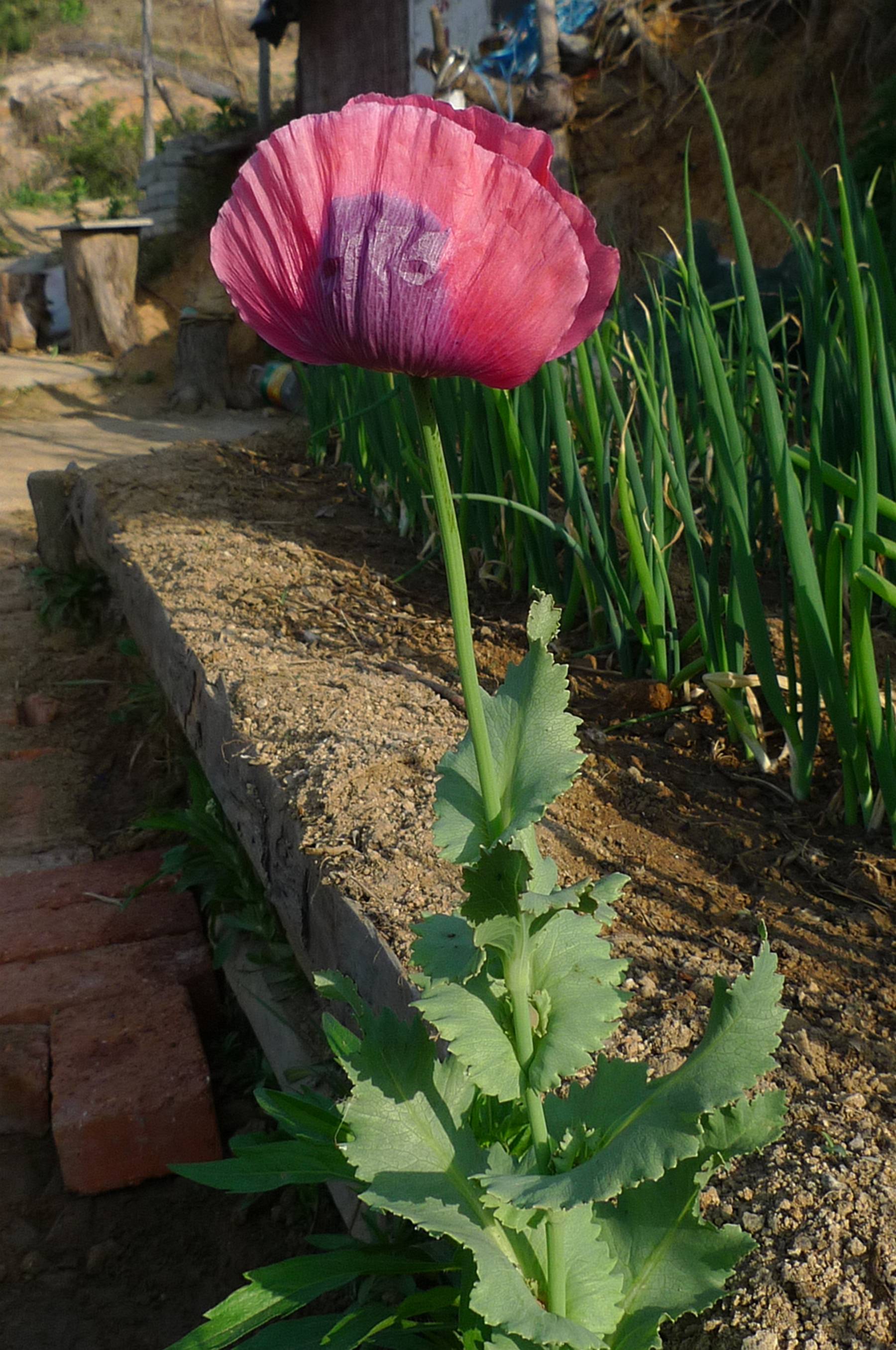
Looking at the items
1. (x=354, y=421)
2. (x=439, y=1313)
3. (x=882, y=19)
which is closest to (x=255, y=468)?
(x=354, y=421)

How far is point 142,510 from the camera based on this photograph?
3.00 meters

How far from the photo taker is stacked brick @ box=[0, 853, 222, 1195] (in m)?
1.53

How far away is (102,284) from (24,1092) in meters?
9.44

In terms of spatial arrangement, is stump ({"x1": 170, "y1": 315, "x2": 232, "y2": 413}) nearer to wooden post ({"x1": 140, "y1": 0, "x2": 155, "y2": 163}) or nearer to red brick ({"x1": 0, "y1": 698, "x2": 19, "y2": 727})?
red brick ({"x1": 0, "y1": 698, "x2": 19, "y2": 727})

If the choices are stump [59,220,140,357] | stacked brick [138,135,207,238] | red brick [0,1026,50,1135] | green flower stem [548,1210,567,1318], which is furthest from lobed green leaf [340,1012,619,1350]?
stacked brick [138,135,207,238]

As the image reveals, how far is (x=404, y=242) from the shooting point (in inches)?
21.9

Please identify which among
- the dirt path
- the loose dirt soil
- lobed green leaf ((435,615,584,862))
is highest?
lobed green leaf ((435,615,584,862))

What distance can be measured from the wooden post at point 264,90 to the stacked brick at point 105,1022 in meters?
11.3

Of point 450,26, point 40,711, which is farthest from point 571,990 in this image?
point 450,26

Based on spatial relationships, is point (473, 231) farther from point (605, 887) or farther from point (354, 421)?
point (354, 421)

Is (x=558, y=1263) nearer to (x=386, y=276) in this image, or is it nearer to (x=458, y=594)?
(x=458, y=594)

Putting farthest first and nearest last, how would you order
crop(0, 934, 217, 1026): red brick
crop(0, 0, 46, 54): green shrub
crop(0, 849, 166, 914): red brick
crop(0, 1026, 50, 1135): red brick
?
crop(0, 0, 46, 54): green shrub < crop(0, 849, 166, 914): red brick < crop(0, 934, 217, 1026): red brick < crop(0, 1026, 50, 1135): red brick

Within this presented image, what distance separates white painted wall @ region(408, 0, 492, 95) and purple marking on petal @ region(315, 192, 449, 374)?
866cm

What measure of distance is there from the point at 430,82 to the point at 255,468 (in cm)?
652
